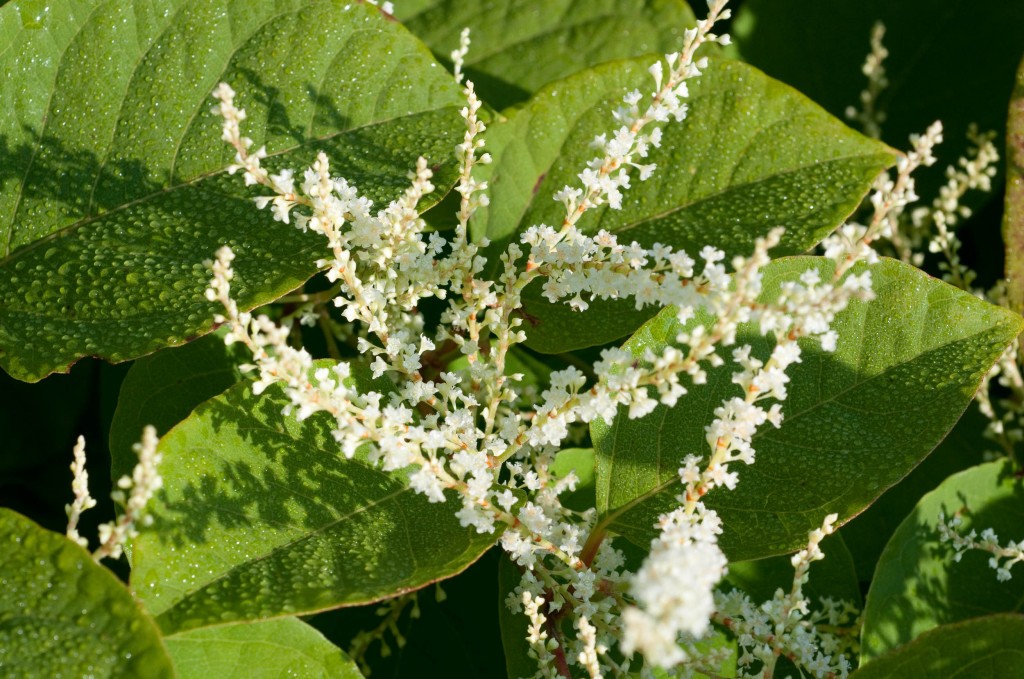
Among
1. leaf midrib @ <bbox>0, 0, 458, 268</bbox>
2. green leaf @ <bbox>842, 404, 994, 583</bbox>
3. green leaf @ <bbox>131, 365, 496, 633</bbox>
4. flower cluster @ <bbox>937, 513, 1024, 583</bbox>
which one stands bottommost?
green leaf @ <bbox>842, 404, 994, 583</bbox>

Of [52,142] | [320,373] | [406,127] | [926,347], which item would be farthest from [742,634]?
[52,142]

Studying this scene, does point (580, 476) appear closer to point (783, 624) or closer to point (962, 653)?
point (783, 624)

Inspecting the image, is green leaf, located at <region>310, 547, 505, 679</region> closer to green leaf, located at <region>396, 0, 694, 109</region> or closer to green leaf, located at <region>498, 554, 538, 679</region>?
green leaf, located at <region>498, 554, 538, 679</region>

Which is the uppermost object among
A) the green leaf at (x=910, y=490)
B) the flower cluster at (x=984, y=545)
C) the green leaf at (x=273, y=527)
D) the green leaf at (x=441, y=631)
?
the green leaf at (x=273, y=527)

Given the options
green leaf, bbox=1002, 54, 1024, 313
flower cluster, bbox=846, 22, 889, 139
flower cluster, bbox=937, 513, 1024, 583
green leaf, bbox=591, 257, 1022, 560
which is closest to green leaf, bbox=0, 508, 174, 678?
green leaf, bbox=591, 257, 1022, 560

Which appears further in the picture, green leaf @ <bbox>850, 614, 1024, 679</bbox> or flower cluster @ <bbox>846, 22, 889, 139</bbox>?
flower cluster @ <bbox>846, 22, 889, 139</bbox>

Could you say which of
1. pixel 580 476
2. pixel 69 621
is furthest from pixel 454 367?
pixel 69 621

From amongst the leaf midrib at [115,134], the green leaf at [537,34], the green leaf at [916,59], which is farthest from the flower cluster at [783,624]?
the green leaf at [916,59]

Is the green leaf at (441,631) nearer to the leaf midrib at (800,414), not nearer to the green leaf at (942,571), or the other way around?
the leaf midrib at (800,414)
